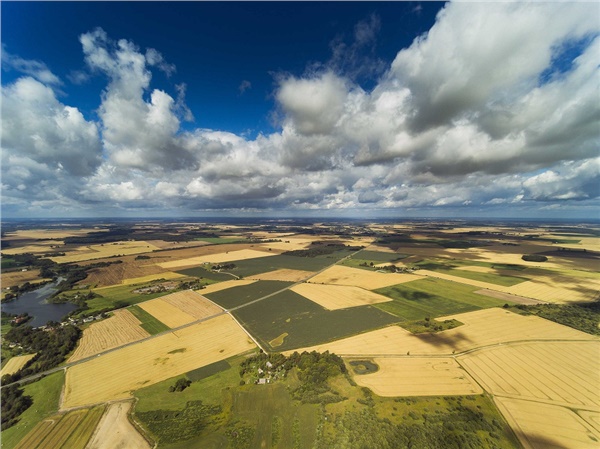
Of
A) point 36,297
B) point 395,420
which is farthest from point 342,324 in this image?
point 36,297

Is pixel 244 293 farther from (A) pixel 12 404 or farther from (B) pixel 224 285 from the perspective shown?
(A) pixel 12 404

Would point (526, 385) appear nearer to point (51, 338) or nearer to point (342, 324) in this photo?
point (342, 324)

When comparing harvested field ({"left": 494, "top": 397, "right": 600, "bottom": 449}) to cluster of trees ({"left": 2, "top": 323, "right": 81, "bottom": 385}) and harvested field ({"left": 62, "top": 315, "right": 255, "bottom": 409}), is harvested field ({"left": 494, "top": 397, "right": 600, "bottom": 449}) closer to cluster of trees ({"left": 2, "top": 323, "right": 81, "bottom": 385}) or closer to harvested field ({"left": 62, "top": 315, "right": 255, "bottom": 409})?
harvested field ({"left": 62, "top": 315, "right": 255, "bottom": 409})

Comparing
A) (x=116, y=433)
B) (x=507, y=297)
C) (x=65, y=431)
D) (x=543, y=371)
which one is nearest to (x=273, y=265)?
(x=507, y=297)

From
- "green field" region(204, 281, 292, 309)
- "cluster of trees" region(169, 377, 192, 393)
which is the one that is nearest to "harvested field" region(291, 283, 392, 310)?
"green field" region(204, 281, 292, 309)

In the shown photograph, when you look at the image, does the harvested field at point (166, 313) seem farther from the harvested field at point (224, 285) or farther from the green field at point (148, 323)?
the harvested field at point (224, 285)

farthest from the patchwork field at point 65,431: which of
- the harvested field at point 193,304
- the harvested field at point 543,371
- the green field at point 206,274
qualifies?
the green field at point 206,274

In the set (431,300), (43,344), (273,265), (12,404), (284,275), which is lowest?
(273,265)
